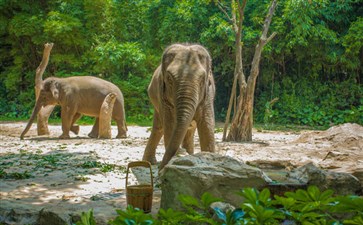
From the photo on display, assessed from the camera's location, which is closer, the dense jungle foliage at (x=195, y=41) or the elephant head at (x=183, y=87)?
the elephant head at (x=183, y=87)

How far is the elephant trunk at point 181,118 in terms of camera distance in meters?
5.88

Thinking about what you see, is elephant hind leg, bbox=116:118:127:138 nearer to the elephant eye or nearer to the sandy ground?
the sandy ground

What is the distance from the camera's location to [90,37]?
22.6 meters

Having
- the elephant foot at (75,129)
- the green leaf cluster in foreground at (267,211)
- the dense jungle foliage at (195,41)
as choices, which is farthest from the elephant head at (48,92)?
the green leaf cluster in foreground at (267,211)

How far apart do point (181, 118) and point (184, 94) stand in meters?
0.32

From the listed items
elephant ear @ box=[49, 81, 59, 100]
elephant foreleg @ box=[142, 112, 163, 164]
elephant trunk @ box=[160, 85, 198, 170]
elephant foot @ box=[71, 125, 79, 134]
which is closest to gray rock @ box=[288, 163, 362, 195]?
elephant trunk @ box=[160, 85, 198, 170]

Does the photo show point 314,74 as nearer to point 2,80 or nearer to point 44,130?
point 44,130

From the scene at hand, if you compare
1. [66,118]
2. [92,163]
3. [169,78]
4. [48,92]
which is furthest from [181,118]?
[48,92]

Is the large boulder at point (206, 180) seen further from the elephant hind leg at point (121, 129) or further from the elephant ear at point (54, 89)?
the elephant ear at point (54, 89)

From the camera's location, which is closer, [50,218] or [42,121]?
[50,218]

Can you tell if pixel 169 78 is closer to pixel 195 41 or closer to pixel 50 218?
pixel 50 218

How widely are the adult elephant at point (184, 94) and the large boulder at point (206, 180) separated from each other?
1.43 m

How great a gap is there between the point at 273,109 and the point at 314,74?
90.7 inches

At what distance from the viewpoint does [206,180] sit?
4199mm
